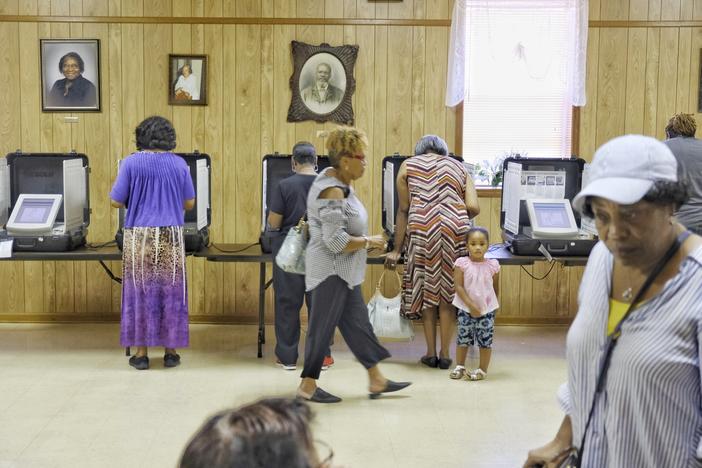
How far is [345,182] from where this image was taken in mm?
5355

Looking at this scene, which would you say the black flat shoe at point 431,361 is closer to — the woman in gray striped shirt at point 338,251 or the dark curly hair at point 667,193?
the woman in gray striped shirt at point 338,251

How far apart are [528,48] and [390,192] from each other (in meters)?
1.71

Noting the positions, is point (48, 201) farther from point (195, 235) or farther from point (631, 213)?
point (631, 213)

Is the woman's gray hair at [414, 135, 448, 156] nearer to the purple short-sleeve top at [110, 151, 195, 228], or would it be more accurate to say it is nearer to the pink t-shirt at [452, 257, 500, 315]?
the pink t-shirt at [452, 257, 500, 315]

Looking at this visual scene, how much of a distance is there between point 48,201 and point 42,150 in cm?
99

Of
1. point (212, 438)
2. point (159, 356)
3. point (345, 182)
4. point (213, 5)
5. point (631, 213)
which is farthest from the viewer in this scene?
point (213, 5)

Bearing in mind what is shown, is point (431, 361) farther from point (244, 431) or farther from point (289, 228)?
point (244, 431)

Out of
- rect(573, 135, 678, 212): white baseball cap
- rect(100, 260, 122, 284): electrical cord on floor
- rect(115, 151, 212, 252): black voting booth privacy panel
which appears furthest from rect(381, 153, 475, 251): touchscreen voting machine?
rect(573, 135, 678, 212): white baseball cap

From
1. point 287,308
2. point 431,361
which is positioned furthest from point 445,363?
point 287,308

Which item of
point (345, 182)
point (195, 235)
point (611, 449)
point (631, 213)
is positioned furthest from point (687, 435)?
point (195, 235)

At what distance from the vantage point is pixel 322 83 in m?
7.92

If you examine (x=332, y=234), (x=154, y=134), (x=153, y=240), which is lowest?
(x=153, y=240)

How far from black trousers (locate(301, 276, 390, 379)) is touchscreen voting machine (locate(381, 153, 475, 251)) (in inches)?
62.8

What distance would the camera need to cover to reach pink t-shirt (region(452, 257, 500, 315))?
6254mm
